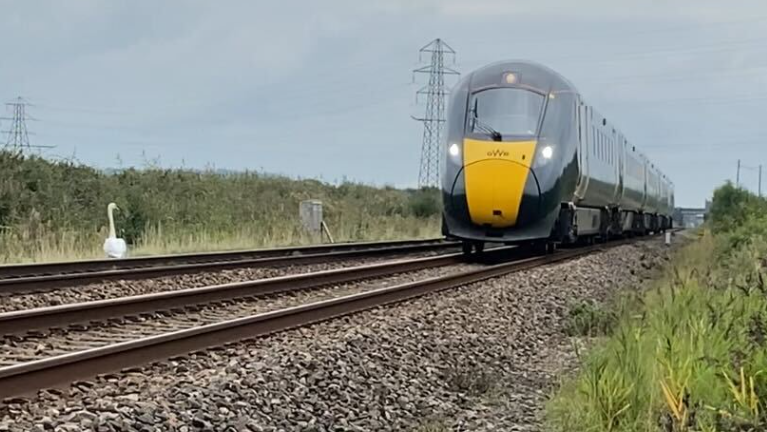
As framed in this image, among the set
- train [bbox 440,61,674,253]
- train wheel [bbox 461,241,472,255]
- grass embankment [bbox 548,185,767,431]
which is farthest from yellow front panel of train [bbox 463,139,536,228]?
grass embankment [bbox 548,185,767,431]

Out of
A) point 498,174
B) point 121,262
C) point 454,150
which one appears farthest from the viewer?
point 454,150

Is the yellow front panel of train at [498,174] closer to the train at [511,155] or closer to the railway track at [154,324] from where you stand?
the train at [511,155]

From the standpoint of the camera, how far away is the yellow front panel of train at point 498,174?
17.0 m

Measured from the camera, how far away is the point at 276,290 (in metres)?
12.2

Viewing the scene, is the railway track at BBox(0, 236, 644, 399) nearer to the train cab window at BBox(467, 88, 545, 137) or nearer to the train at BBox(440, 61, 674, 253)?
the train at BBox(440, 61, 674, 253)

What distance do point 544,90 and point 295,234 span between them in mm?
11657

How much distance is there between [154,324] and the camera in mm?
9383

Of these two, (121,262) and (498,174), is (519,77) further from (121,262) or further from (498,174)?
(121,262)

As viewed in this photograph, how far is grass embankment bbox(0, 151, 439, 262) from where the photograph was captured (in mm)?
20219

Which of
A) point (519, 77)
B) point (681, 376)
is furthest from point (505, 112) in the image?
point (681, 376)

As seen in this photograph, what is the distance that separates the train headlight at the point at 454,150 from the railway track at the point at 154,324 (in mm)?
4104

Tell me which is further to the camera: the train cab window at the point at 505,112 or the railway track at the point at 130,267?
the train cab window at the point at 505,112

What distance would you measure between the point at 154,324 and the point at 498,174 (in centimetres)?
888

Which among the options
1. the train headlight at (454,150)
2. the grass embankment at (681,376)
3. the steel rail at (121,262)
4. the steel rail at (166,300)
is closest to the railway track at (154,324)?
the steel rail at (166,300)
